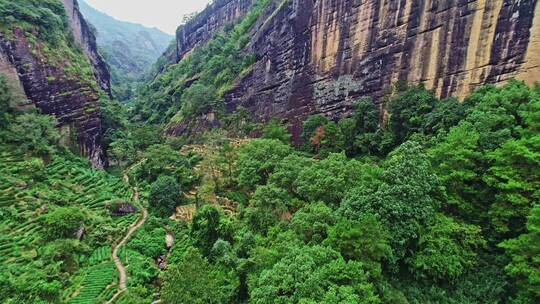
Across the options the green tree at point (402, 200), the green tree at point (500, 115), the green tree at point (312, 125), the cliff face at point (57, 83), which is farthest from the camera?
the cliff face at point (57, 83)

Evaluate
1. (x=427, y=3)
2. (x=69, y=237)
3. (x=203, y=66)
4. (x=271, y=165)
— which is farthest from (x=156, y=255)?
(x=203, y=66)

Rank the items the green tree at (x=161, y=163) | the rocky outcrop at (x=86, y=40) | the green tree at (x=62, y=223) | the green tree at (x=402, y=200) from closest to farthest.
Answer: the green tree at (x=402, y=200) < the green tree at (x=62, y=223) < the green tree at (x=161, y=163) < the rocky outcrop at (x=86, y=40)

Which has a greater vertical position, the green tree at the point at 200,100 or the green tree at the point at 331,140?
the green tree at the point at 200,100

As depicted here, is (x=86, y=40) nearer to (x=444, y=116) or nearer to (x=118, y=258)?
(x=118, y=258)

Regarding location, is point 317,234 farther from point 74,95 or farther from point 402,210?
point 74,95

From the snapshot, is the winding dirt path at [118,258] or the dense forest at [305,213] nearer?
the dense forest at [305,213]

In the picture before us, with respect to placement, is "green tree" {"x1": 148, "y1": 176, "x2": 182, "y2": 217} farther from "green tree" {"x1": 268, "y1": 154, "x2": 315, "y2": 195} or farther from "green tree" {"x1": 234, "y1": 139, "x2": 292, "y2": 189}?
"green tree" {"x1": 268, "y1": 154, "x2": 315, "y2": 195}

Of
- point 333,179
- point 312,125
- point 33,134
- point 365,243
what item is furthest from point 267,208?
point 33,134

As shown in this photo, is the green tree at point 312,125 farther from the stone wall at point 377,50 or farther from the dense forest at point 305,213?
the stone wall at point 377,50

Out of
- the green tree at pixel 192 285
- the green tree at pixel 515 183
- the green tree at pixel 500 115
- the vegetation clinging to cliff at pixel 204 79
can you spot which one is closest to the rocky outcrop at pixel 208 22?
the vegetation clinging to cliff at pixel 204 79
